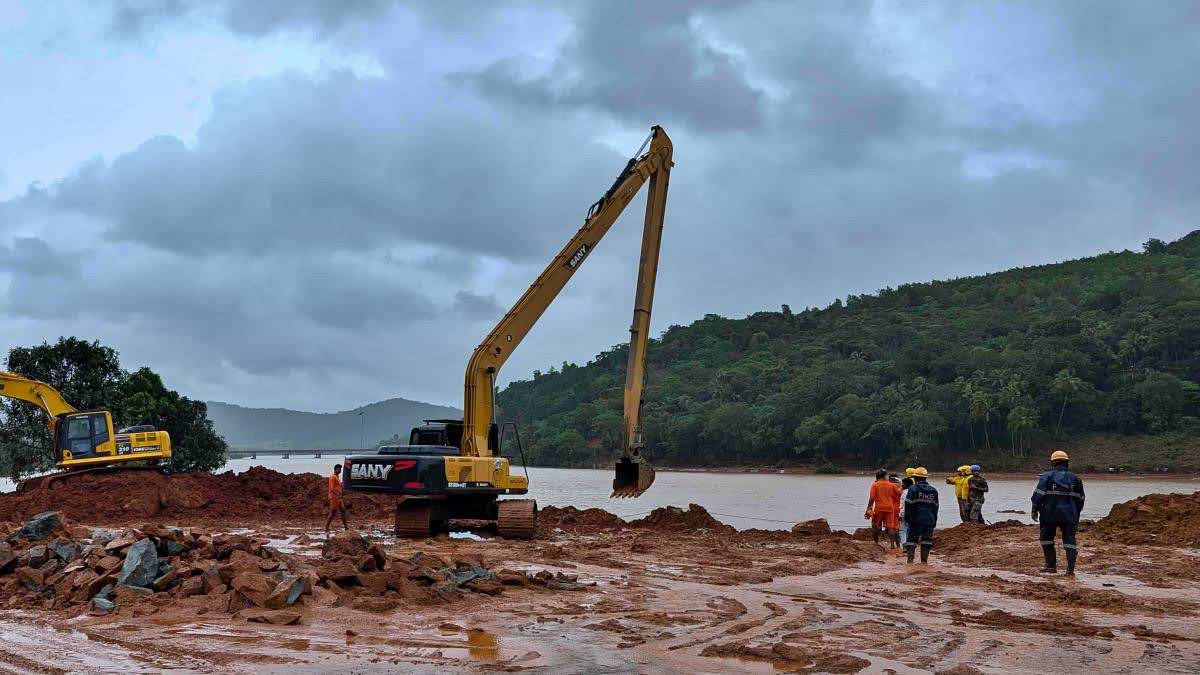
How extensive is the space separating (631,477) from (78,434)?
642 inches

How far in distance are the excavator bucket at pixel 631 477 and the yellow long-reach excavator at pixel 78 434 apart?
14941 mm

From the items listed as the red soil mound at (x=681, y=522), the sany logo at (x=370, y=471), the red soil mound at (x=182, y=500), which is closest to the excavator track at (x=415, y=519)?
the sany logo at (x=370, y=471)

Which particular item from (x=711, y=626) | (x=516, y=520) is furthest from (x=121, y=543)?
(x=516, y=520)

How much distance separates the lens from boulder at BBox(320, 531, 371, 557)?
12477 millimetres

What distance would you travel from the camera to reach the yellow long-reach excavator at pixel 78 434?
88.7 feet

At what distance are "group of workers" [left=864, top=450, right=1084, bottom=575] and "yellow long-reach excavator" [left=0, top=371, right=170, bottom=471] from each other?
19649 millimetres

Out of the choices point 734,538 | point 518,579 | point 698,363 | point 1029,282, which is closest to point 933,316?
point 1029,282

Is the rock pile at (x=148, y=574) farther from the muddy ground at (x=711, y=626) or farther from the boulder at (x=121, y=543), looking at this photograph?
the muddy ground at (x=711, y=626)

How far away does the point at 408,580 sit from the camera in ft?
36.7

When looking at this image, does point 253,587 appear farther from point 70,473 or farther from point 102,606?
point 70,473

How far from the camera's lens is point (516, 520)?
63.4 ft

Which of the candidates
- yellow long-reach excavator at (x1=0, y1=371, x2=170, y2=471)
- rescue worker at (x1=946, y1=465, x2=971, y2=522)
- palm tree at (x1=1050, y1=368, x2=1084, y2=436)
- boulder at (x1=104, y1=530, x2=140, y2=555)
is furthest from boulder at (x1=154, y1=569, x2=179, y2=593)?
palm tree at (x1=1050, y1=368, x2=1084, y2=436)

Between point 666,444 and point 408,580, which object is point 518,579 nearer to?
point 408,580

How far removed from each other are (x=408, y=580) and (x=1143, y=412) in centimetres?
7359
